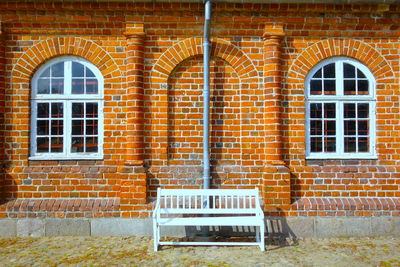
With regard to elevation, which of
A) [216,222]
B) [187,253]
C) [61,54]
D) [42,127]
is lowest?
[187,253]

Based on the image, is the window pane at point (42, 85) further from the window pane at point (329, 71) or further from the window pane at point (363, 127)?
the window pane at point (363, 127)

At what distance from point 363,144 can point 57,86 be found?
5913 mm

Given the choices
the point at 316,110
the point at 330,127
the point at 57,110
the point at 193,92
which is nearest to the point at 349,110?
the point at 330,127

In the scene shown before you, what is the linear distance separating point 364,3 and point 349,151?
275cm

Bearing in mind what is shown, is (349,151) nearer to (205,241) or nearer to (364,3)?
(364,3)

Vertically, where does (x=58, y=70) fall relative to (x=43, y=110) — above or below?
above

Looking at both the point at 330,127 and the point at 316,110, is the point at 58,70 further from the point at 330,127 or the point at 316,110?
the point at 330,127

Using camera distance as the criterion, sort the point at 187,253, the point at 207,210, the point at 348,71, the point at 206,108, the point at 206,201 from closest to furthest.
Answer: the point at 187,253 → the point at 207,210 → the point at 206,201 → the point at 206,108 → the point at 348,71

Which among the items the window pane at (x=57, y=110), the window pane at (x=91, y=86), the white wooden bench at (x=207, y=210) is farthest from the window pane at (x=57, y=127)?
the white wooden bench at (x=207, y=210)

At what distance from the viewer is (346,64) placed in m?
5.61

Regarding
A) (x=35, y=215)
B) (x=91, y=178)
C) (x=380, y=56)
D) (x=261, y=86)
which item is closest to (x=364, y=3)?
(x=380, y=56)

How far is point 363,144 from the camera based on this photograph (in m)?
5.59

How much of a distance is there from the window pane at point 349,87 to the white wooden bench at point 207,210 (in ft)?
8.60

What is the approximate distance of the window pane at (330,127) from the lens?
5562mm
